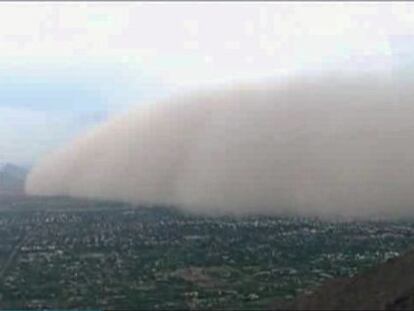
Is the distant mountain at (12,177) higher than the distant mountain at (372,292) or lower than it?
lower

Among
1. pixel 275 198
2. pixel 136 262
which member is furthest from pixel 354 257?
pixel 275 198

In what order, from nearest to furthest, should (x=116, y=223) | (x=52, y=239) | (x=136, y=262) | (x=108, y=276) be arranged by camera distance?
(x=108, y=276) < (x=136, y=262) < (x=52, y=239) < (x=116, y=223)

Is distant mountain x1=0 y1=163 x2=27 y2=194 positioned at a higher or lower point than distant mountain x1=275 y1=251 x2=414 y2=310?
lower

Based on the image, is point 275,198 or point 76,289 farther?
point 275,198

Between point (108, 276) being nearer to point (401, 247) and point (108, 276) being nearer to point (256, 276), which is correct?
point (256, 276)

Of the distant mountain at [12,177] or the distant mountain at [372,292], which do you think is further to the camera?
the distant mountain at [12,177]
